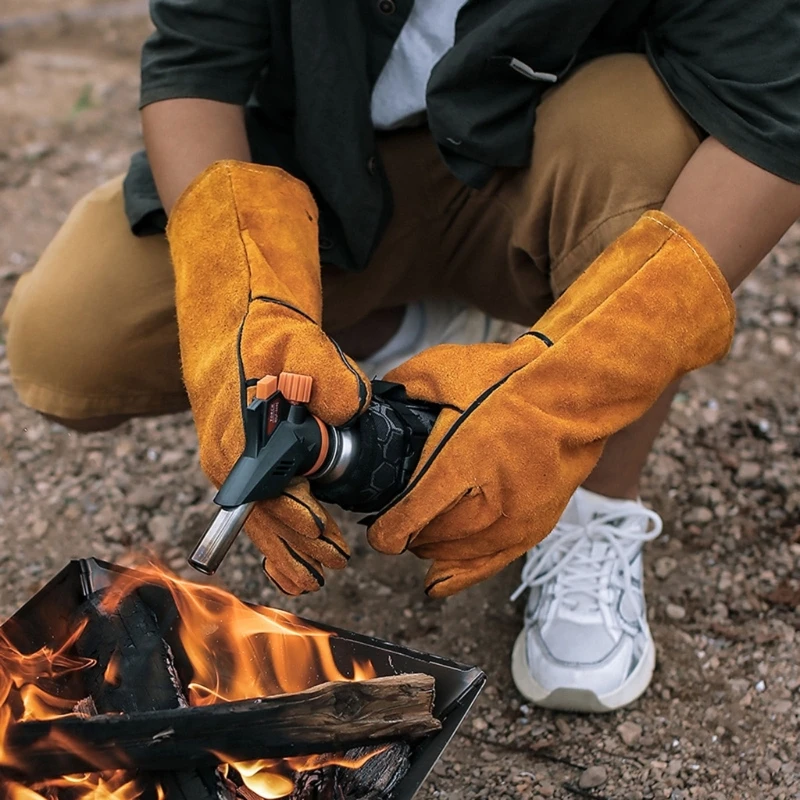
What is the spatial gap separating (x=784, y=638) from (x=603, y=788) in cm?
44

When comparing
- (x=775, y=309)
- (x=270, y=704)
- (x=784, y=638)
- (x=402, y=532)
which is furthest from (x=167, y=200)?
(x=775, y=309)

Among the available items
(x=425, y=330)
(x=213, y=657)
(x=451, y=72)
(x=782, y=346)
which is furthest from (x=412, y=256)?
(x=782, y=346)

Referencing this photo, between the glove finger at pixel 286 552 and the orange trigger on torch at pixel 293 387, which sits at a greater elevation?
the orange trigger on torch at pixel 293 387

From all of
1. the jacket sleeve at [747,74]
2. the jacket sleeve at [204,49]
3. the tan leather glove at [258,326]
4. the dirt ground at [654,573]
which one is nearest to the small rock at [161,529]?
the dirt ground at [654,573]

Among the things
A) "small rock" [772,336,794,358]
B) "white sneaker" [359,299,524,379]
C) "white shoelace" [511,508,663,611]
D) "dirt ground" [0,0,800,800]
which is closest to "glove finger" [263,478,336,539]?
"dirt ground" [0,0,800,800]

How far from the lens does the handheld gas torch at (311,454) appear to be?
3.45ft

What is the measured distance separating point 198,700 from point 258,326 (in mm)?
450

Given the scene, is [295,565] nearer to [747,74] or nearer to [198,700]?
[198,700]

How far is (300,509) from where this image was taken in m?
1.13

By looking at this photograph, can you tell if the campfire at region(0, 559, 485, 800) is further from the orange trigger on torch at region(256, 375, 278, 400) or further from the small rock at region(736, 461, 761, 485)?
the small rock at region(736, 461, 761, 485)

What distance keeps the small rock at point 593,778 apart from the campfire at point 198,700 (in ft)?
1.17

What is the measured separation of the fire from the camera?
120cm

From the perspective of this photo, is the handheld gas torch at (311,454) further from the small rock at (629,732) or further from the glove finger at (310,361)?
the small rock at (629,732)

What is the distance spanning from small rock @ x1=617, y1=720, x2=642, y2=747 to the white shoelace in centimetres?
19
